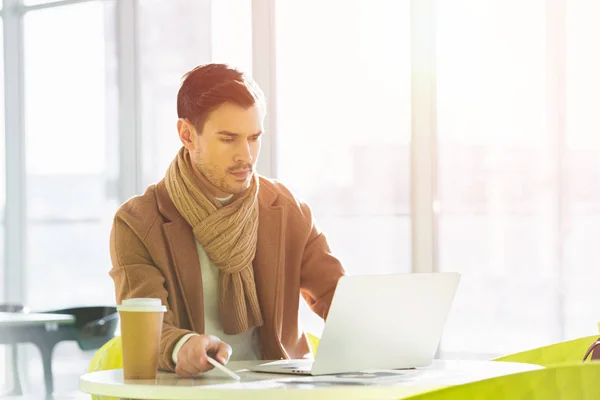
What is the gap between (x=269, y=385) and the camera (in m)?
1.62

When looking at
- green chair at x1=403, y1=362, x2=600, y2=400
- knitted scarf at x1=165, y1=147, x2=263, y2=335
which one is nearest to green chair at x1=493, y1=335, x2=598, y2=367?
knitted scarf at x1=165, y1=147, x2=263, y2=335

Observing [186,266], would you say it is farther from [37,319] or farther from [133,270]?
[37,319]

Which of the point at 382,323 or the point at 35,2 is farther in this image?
the point at 35,2

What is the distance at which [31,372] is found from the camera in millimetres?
4988

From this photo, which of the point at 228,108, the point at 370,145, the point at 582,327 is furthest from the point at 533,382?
the point at 370,145

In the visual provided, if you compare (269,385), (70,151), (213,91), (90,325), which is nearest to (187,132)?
(213,91)

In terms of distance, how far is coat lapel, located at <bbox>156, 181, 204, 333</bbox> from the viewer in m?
2.13

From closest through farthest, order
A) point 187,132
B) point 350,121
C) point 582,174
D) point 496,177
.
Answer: point 187,132 → point 582,174 → point 496,177 → point 350,121

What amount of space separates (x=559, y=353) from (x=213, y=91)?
96cm

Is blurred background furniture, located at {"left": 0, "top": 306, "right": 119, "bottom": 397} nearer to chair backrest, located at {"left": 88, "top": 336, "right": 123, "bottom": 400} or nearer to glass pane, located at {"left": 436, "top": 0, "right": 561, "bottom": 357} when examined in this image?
glass pane, located at {"left": 436, "top": 0, "right": 561, "bottom": 357}

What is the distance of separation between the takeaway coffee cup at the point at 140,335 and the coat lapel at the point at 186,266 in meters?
0.40

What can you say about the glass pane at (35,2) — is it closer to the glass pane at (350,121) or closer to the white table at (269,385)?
the glass pane at (350,121)

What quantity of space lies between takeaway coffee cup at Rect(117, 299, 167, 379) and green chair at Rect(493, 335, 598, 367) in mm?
812

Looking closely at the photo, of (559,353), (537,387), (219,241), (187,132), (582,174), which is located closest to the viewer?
(537,387)
